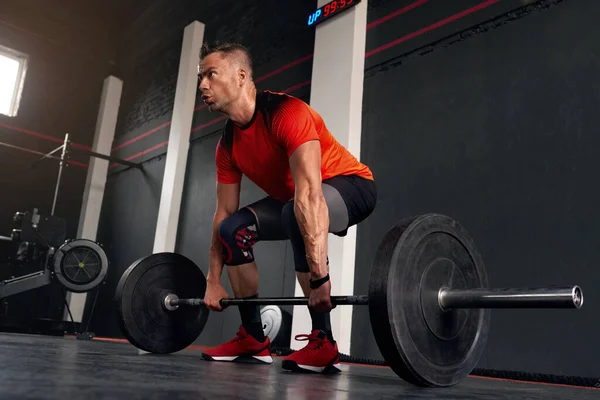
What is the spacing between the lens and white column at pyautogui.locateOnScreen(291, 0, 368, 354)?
2708 millimetres

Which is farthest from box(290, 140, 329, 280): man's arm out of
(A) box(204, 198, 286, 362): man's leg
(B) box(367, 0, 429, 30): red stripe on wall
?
(B) box(367, 0, 429, 30): red stripe on wall

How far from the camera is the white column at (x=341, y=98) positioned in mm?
2708

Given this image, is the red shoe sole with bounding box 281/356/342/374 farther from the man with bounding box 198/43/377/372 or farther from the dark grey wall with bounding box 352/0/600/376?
the dark grey wall with bounding box 352/0/600/376

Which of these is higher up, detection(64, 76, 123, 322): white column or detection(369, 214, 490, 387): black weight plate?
detection(64, 76, 123, 322): white column

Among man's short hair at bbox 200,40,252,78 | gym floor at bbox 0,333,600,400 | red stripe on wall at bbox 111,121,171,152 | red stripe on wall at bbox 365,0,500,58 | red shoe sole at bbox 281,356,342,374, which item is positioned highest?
red stripe on wall at bbox 111,121,171,152

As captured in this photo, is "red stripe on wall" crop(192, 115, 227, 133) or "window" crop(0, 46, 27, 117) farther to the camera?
"window" crop(0, 46, 27, 117)

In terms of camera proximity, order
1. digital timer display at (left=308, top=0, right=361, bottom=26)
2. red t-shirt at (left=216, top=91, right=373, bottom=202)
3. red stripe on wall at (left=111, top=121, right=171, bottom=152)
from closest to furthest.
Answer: red t-shirt at (left=216, top=91, right=373, bottom=202), digital timer display at (left=308, top=0, right=361, bottom=26), red stripe on wall at (left=111, top=121, right=171, bottom=152)

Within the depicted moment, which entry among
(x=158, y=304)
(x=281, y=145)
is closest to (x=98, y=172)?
(x=158, y=304)

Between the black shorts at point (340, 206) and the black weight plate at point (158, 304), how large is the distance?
0.48m

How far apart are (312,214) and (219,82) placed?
60 centimetres

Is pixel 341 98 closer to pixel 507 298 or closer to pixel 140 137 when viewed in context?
pixel 507 298

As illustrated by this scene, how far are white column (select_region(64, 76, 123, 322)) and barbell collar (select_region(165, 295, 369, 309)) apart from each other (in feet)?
12.4

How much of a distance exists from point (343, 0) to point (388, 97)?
75cm

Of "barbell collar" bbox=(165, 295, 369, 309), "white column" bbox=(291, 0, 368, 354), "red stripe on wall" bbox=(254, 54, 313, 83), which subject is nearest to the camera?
"barbell collar" bbox=(165, 295, 369, 309)
